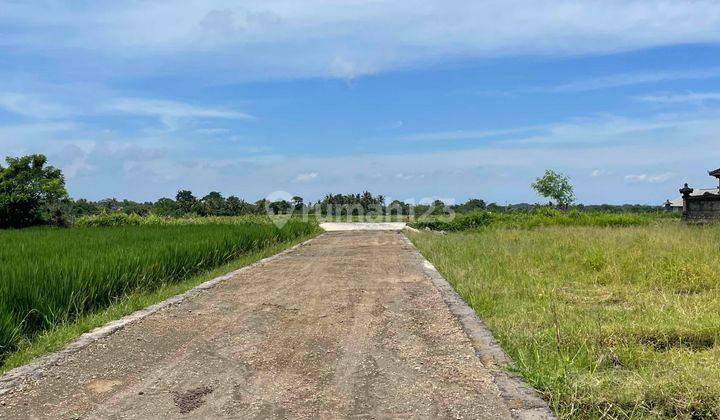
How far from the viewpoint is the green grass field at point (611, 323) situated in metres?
3.86

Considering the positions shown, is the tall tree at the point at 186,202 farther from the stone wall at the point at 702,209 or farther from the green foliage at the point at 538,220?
the stone wall at the point at 702,209

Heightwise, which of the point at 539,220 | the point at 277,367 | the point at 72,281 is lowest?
the point at 277,367

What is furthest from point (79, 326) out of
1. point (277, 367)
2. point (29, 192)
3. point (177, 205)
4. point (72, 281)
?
point (177, 205)

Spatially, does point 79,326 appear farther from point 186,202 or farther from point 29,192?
point 186,202

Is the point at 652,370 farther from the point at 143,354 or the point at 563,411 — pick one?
the point at 143,354

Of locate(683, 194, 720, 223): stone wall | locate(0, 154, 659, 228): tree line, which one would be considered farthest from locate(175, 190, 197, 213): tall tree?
locate(683, 194, 720, 223): stone wall

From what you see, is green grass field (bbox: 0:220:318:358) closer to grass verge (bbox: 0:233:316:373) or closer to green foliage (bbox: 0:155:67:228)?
grass verge (bbox: 0:233:316:373)

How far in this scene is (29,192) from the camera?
3322 centimetres

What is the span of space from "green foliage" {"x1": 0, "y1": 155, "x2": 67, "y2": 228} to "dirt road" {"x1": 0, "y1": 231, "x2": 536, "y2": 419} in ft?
96.5

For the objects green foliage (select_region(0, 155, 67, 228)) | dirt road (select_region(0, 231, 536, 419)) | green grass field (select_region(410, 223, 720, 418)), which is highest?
green foliage (select_region(0, 155, 67, 228))

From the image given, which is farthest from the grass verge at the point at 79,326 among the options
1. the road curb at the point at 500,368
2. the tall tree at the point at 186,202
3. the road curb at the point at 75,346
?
the tall tree at the point at 186,202

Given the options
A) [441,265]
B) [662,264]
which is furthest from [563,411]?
[441,265]

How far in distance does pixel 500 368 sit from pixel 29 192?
34.5 m

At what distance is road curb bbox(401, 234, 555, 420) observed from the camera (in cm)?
376
